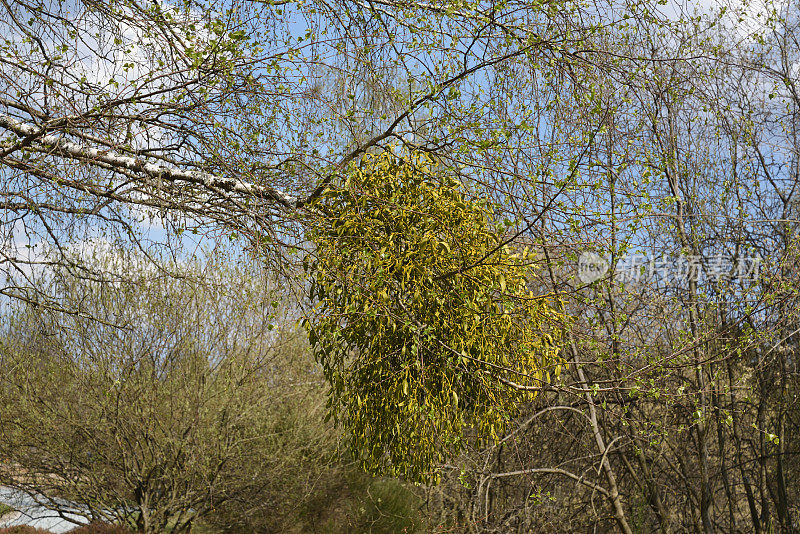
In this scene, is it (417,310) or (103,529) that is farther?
(103,529)

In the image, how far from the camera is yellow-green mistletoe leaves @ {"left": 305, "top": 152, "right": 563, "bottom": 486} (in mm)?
2607

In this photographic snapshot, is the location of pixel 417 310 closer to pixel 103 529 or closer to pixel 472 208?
pixel 472 208

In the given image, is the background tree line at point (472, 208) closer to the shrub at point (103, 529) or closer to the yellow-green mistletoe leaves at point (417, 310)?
the yellow-green mistletoe leaves at point (417, 310)

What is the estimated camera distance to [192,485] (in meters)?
6.45

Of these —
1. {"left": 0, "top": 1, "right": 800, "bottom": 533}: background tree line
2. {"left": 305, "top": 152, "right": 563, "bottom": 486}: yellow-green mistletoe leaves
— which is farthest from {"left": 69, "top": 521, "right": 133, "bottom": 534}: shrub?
{"left": 305, "top": 152, "right": 563, "bottom": 486}: yellow-green mistletoe leaves

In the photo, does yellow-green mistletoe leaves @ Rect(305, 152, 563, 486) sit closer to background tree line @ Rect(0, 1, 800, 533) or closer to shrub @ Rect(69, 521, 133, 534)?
background tree line @ Rect(0, 1, 800, 533)

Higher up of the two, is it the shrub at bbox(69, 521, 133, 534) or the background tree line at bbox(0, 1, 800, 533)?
the background tree line at bbox(0, 1, 800, 533)

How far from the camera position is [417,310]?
271cm

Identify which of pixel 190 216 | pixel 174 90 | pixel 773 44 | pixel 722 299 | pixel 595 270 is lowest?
pixel 722 299

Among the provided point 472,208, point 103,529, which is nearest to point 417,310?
point 472,208

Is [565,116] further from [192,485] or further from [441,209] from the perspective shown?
[192,485]

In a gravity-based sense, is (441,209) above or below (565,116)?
below

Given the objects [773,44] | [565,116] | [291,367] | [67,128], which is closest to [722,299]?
[565,116]

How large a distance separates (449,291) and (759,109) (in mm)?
3404
